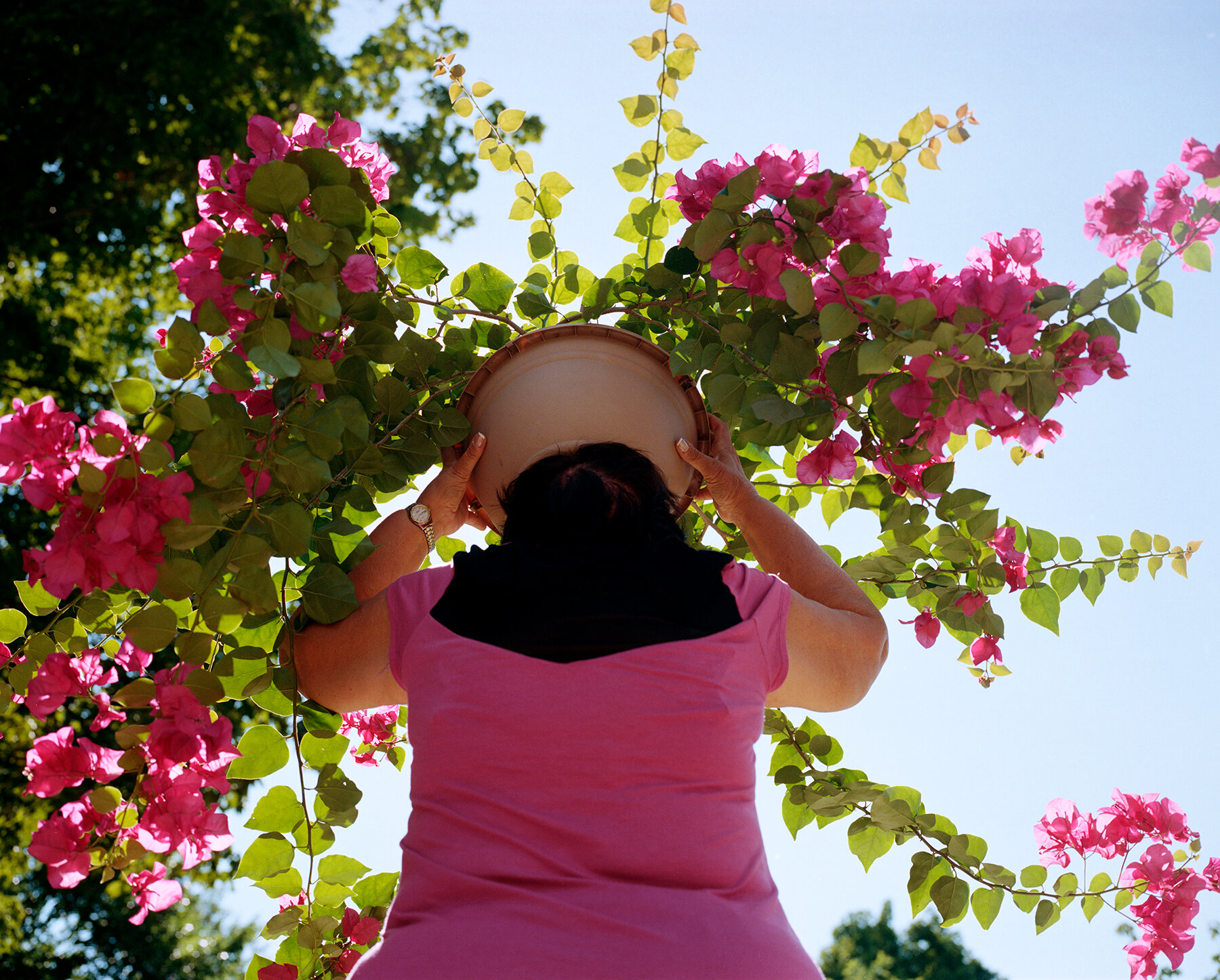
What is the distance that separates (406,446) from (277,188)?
1.62ft

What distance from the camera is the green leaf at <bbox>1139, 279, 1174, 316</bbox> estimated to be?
1.45 meters

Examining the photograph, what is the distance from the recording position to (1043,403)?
1427mm

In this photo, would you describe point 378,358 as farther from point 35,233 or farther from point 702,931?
point 35,233

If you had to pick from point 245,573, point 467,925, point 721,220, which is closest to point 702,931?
point 467,925

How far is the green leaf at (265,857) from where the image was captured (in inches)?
58.0

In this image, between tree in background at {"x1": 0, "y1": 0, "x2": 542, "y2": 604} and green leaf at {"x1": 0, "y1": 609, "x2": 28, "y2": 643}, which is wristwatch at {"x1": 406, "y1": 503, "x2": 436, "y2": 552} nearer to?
green leaf at {"x1": 0, "y1": 609, "x2": 28, "y2": 643}

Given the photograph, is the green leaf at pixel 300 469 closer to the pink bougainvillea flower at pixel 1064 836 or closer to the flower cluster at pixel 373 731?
the flower cluster at pixel 373 731

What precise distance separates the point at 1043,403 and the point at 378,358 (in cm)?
108

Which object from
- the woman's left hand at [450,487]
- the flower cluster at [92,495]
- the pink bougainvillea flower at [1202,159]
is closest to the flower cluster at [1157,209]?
the pink bougainvillea flower at [1202,159]

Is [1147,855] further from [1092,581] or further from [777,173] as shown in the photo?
[777,173]

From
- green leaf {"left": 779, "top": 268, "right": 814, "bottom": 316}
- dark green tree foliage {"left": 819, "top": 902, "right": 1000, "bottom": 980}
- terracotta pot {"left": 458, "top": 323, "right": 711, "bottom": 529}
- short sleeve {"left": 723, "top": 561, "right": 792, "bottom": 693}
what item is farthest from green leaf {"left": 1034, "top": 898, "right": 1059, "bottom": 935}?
dark green tree foliage {"left": 819, "top": 902, "right": 1000, "bottom": 980}

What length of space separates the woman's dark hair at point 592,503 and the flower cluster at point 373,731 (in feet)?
3.38

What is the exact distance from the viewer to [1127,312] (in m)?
1.46

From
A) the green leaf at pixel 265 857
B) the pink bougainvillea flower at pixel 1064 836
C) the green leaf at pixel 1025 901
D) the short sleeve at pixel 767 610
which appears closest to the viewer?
the short sleeve at pixel 767 610
